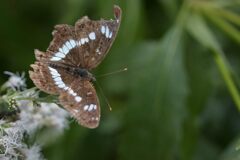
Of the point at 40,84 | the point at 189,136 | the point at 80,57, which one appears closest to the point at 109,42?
the point at 80,57

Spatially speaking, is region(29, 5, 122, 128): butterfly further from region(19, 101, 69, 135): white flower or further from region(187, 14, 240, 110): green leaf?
region(187, 14, 240, 110): green leaf

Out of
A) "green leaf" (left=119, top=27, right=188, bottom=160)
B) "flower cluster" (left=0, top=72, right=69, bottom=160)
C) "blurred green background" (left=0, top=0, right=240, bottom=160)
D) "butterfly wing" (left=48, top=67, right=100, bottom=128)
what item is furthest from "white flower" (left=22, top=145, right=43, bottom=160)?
"green leaf" (left=119, top=27, right=188, bottom=160)

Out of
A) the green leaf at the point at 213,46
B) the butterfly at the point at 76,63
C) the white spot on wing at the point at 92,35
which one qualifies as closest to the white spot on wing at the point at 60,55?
the butterfly at the point at 76,63

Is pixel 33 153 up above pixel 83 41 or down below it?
below

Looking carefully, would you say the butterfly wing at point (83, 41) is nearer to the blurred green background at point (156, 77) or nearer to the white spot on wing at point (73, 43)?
the white spot on wing at point (73, 43)

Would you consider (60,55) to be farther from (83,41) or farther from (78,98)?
(78,98)

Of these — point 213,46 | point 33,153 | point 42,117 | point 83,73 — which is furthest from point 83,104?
point 213,46
